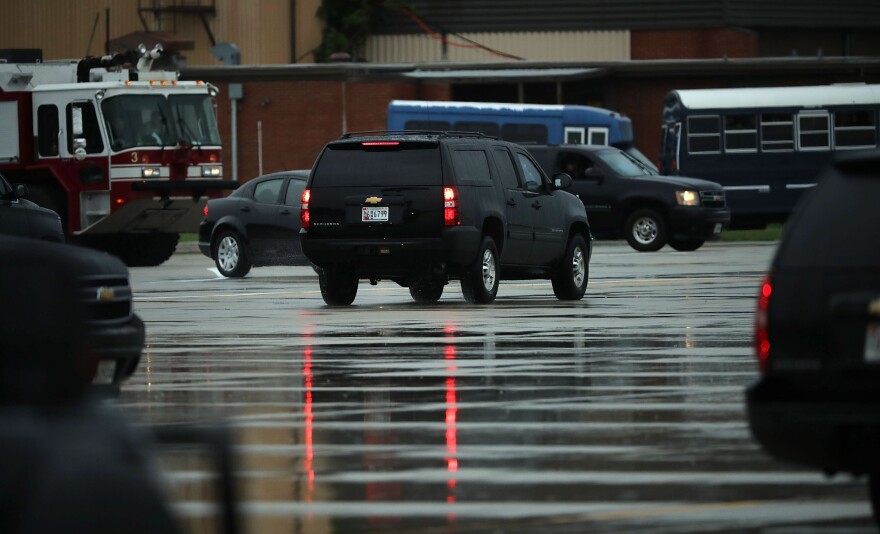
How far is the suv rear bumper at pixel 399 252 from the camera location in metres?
21.7

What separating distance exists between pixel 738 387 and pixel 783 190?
98.2ft

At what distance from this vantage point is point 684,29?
210 feet

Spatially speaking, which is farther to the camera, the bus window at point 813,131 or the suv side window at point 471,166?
the bus window at point 813,131

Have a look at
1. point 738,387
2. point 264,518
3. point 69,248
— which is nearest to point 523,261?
point 738,387

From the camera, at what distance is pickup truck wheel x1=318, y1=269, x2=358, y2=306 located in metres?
22.7

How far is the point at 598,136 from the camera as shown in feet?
156

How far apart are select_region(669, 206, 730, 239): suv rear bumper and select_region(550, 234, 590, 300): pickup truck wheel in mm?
13028

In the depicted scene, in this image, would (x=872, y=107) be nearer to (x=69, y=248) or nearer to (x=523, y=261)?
(x=523, y=261)

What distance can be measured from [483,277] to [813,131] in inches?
868

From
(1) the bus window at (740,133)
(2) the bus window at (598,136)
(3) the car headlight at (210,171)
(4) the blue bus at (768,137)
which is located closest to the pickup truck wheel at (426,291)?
(3) the car headlight at (210,171)

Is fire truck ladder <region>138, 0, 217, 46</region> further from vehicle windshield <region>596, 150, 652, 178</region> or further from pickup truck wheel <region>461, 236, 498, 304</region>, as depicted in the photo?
pickup truck wheel <region>461, 236, 498, 304</region>

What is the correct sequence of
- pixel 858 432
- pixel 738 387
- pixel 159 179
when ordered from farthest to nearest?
pixel 159 179 < pixel 738 387 < pixel 858 432

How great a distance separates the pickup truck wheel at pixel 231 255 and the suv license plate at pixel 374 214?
8.63 meters

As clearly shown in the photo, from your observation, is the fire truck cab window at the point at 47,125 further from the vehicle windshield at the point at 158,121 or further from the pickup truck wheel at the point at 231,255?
the pickup truck wheel at the point at 231,255
